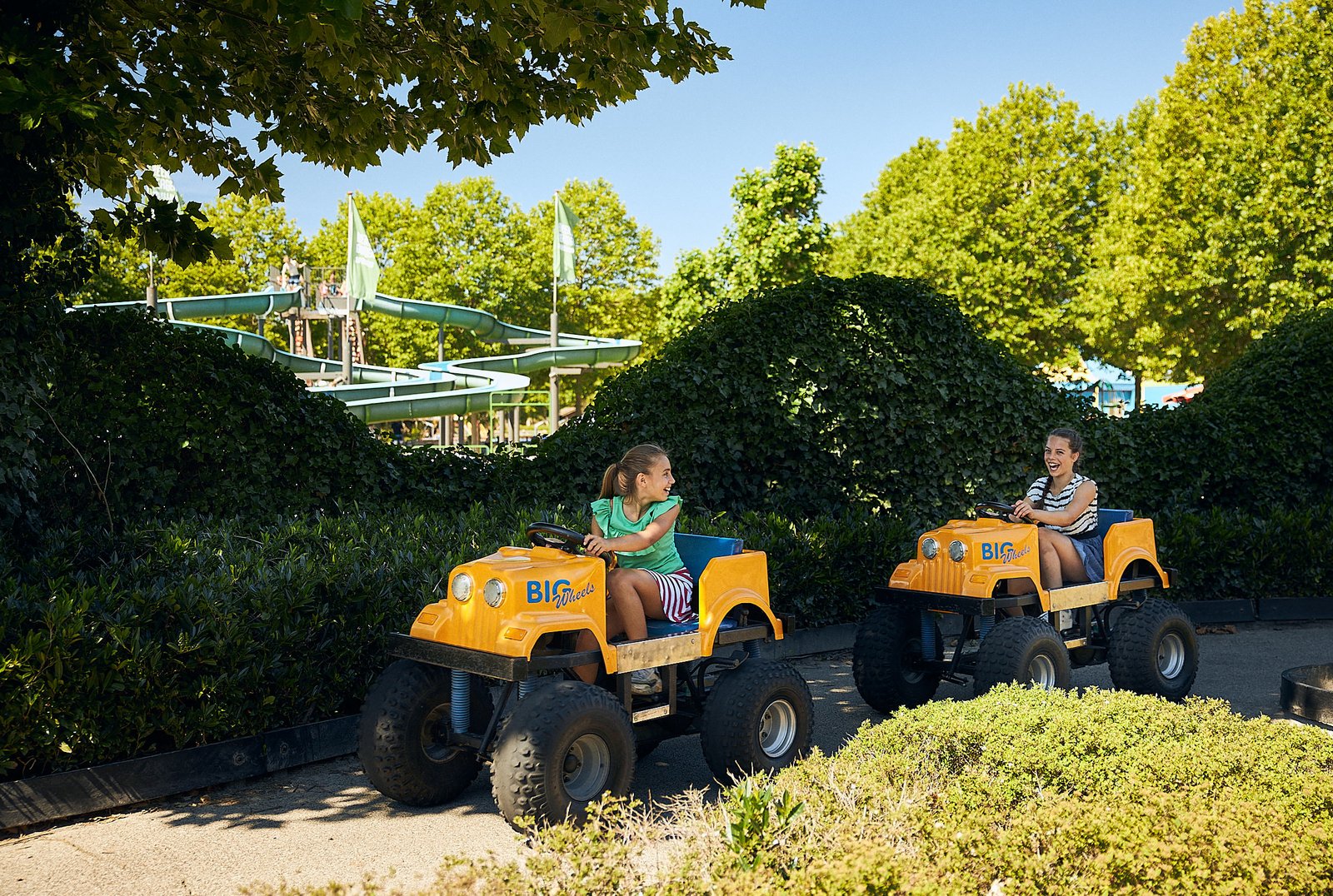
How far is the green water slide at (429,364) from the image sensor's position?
33.7 meters

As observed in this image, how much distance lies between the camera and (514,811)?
14.8ft

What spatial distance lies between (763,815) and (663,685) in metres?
2.01

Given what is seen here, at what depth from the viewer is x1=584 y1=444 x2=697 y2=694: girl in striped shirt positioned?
5270mm

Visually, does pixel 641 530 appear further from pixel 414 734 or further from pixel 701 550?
pixel 414 734

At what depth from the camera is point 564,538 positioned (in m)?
5.13

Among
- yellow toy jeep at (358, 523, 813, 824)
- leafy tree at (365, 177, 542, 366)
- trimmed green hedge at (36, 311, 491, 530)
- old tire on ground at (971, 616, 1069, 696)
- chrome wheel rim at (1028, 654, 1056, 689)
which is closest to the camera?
yellow toy jeep at (358, 523, 813, 824)

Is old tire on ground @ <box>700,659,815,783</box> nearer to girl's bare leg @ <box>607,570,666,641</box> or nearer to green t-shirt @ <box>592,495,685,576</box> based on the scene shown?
girl's bare leg @ <box>607,570,666,641</box>

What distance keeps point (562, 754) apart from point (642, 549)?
3.90 ft

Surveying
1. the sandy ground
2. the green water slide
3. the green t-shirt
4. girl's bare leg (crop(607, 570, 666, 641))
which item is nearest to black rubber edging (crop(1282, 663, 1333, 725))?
the sandy ground

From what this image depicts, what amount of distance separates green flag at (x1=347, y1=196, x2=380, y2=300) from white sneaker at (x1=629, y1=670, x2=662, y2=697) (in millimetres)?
30338

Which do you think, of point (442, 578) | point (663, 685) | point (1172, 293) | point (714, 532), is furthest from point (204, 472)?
point (1172, 293)

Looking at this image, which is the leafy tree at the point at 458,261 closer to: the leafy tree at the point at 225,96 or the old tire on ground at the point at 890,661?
the leafy tree at the point at 225,96

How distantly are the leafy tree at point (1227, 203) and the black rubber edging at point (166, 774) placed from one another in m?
20.0

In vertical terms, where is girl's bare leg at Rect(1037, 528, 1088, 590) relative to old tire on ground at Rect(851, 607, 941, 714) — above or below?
above
